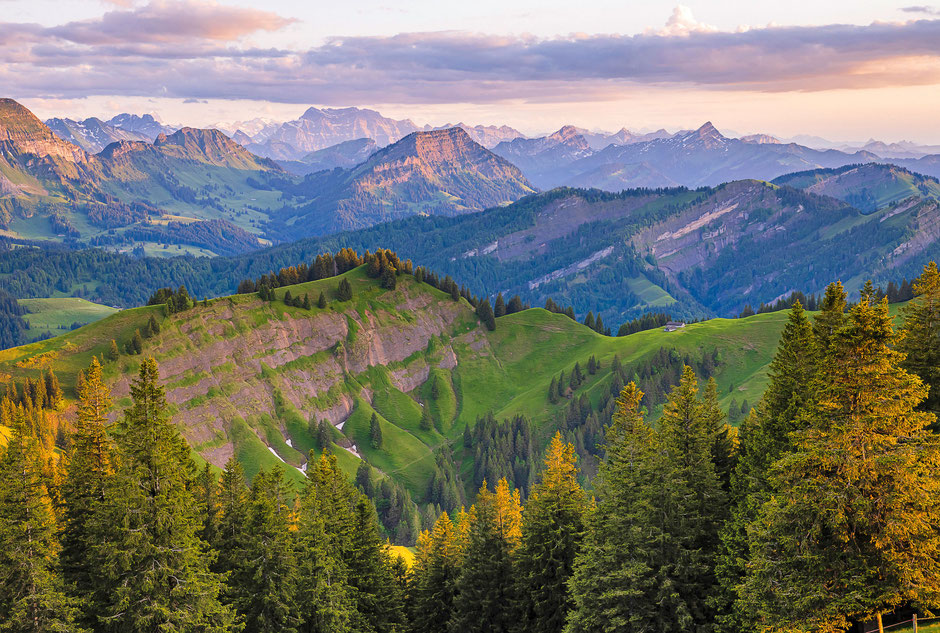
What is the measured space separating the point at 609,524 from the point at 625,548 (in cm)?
195

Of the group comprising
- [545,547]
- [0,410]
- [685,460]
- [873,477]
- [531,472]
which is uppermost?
[873,477]

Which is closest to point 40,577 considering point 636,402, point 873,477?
point 636,402

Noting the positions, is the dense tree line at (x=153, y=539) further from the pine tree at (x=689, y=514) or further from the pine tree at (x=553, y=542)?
the pine tree at (x=689, y=514)

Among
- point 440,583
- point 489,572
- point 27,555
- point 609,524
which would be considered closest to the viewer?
point 27,555

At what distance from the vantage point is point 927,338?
48188 mm

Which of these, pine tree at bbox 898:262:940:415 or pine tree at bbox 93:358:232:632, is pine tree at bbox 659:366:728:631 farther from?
pine tree at bbox 93:358:232:632

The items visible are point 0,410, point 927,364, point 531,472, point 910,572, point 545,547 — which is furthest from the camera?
point 531,472

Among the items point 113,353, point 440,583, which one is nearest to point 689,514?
point 440,583

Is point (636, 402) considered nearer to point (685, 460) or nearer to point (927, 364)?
point (685, 460)

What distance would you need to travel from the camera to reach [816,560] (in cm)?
3638

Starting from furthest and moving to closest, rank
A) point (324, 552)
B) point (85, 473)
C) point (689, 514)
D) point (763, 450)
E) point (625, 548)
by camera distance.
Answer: point (324, 552) < point (85, 473) < point (689, 514) < point (625, 548) < point (763, 450)

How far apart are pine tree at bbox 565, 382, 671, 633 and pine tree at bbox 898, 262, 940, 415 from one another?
18422 mm

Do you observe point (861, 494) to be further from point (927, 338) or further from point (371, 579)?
point (371, 579)

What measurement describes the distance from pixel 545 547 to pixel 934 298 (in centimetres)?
3509
